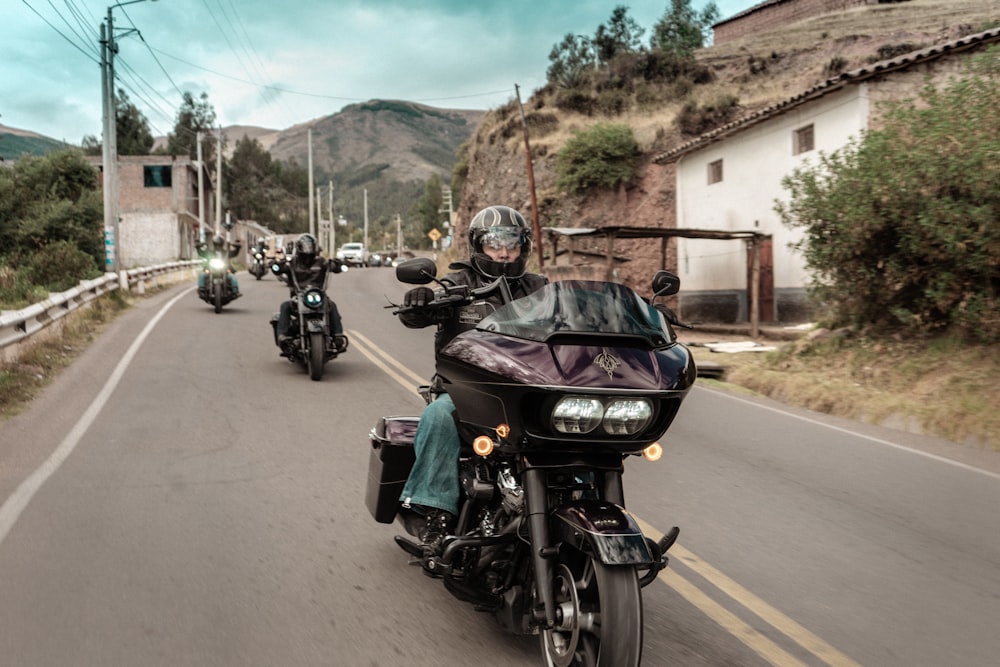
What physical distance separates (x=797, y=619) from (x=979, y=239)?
8.22 m

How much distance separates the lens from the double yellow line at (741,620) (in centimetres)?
357

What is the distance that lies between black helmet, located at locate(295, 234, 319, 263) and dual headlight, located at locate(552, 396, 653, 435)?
30.8 ft

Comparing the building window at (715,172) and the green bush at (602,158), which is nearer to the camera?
the building window at (715,172)

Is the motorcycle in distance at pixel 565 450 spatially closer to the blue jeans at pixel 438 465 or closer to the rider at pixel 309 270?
the blue jeans at pixel 438 465

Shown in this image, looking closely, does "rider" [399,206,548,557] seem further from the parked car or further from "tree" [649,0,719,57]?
"tree" [649,0,719,57]

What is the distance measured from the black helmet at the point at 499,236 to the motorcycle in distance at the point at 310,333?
23.8 feet

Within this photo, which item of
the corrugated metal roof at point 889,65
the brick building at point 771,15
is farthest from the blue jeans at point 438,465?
the brick building at point 771,15

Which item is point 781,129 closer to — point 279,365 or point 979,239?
point 979,239

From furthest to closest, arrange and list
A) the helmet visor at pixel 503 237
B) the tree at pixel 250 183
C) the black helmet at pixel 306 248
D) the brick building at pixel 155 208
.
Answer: the tree at pixel 250 183, the brick building at pixel 155 208, the black helmet at pixel 306 248, the helmet visor at pixel 503 237

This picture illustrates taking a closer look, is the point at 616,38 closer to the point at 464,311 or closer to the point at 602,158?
the point at 602,158

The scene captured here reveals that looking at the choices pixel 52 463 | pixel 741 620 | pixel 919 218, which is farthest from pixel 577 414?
pixel 919 218

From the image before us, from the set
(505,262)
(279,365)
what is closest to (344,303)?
(279,365)

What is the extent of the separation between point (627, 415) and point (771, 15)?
74429 mm

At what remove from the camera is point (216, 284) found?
1925cm
